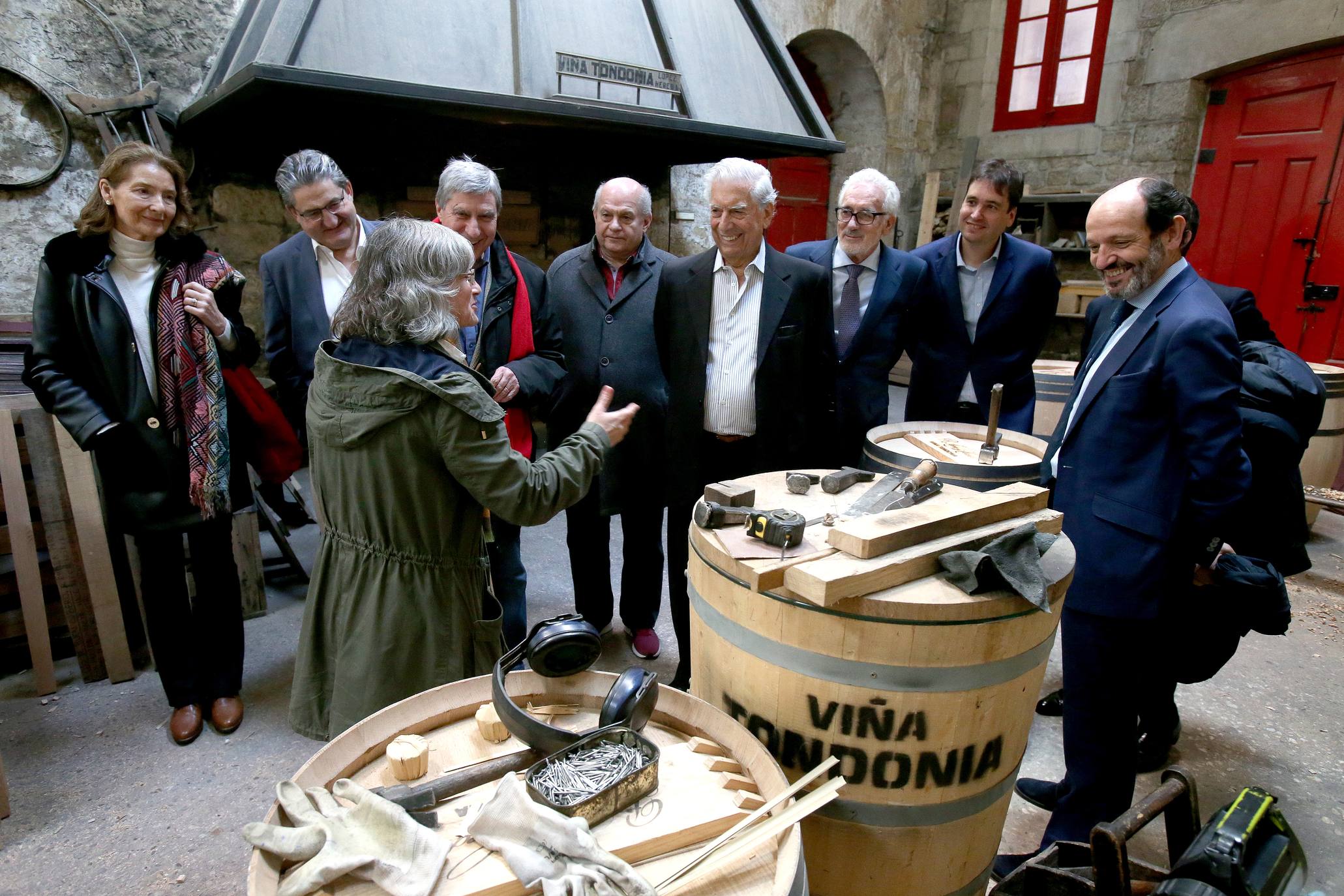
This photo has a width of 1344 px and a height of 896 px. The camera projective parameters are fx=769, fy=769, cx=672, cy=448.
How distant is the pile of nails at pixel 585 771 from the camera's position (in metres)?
1.18

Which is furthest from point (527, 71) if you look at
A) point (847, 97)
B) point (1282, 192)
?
point (1282, 192)

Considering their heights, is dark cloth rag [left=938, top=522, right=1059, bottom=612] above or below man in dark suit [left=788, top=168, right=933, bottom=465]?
below

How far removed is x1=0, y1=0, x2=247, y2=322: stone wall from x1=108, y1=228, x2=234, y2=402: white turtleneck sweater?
7.40ft

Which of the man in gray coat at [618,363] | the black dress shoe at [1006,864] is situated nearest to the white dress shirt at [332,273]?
the man in gray coat at [618,363]

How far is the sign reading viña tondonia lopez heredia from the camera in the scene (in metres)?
4.05

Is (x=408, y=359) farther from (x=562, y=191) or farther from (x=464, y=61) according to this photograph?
(x=562, y=191)

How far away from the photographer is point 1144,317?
1956 mm

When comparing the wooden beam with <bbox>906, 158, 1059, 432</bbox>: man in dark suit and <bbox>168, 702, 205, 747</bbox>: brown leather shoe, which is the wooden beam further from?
<bbox>168, 702, 205, 747</bbox>: brown leather shoe

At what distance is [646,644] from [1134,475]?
204 centimetres

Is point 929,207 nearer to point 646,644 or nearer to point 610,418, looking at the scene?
point 646,644

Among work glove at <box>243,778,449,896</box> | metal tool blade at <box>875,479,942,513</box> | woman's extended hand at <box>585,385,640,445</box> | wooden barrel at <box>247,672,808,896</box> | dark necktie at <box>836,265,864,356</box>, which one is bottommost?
wooden barrel at <box>247,672,808,896</box>

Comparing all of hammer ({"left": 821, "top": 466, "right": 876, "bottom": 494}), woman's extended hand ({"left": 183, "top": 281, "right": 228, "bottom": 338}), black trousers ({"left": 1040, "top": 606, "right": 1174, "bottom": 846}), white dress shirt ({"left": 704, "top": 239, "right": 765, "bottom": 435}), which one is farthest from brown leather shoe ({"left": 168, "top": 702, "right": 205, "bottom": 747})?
black trousers ({"left": 1040, "top": 606, "right": 1174, "bottom": 846})

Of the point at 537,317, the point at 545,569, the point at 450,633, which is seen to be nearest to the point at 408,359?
the point at 450,633

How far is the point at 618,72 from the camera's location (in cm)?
420
